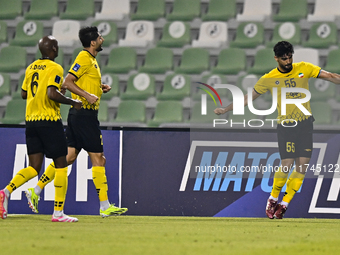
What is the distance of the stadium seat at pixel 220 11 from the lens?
1079 centimetres

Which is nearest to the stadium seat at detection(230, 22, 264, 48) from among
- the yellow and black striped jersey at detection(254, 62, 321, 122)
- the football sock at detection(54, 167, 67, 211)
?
the yellow and black striped jersey at detection(254, 62, 321, 122)

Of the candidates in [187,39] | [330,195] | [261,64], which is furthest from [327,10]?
[330,195]

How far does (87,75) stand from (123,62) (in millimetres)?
4896

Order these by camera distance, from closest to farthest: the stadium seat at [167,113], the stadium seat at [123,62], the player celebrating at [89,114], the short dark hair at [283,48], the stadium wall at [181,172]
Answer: the player celebrating at [89,114] < the short dark hair at [283,48] < the stadium wall at [181,172] < the stadium seat at [167,113] < the stadium seat at [123,62]

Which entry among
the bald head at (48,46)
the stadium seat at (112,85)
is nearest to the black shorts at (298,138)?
the bald head at (48,46)

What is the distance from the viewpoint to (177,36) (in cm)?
1050

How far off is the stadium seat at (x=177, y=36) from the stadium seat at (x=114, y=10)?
123 centimetres

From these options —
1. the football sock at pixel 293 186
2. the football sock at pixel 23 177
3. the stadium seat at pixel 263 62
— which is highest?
the stadium seat at pixel 263 62

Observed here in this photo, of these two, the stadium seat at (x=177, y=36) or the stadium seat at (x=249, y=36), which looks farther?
the stadium seat at (x=177, y=36)

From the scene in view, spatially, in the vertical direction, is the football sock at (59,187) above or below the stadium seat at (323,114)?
below

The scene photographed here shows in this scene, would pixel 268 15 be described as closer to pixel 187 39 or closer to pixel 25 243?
pixel 187 39

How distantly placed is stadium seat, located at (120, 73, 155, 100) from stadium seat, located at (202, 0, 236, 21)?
6.76 ft

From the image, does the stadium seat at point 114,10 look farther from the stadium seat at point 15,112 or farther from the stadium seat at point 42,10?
the stadium seat at point 15,112

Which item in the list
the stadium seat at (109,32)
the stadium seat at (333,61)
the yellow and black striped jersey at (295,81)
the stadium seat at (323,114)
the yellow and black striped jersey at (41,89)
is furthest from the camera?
the stadium seat at (109,32)
